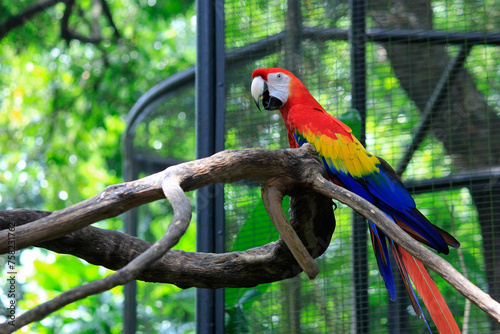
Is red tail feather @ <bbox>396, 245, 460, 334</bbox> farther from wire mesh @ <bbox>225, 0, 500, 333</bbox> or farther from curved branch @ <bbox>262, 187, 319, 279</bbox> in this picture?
wire mesh @ <bbox>225, 0, 500, 333</bbox>

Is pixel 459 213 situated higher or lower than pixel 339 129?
lower

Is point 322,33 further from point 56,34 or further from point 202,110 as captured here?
point 56,34

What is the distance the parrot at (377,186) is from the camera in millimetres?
1232

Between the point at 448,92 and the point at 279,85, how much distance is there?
2.67 feet

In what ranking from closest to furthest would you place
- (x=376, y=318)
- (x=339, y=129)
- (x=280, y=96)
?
(x=339, y=129), (x=280, y=96), (x=376, y=318)

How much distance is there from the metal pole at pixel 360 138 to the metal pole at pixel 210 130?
1.71ft

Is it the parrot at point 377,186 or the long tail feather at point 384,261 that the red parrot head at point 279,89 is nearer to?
the parrot at point 377,186

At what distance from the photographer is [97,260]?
117cm

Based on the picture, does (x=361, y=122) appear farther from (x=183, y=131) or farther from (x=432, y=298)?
(x=183, y=131)

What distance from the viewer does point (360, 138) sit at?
6.29ft

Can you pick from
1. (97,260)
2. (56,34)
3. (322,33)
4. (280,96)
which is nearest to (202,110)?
(280,96)

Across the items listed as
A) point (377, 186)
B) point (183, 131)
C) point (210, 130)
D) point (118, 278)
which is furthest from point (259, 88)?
point (183, 131)

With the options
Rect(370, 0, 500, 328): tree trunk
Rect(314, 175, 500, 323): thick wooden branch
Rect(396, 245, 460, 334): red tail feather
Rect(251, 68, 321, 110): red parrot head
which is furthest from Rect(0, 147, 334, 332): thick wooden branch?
Rect(370, 0, 500, 328): tree trunk

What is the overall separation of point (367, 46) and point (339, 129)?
704 mm
